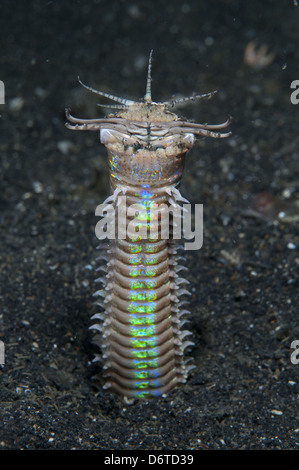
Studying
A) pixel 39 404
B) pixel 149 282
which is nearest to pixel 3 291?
pixel 39 404

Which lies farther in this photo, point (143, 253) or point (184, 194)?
point (184, 194)

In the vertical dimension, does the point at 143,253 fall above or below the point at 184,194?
below

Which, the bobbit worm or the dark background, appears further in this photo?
the dark background

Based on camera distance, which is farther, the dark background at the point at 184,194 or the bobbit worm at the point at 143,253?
the dark background at the point at 184,194
